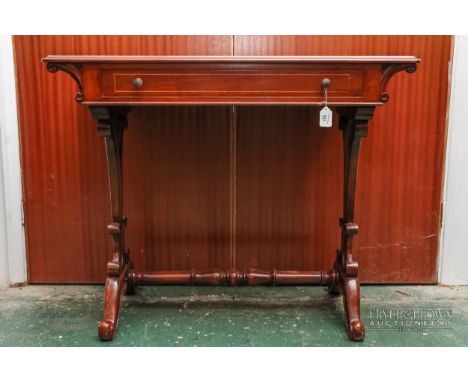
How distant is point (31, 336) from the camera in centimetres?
142

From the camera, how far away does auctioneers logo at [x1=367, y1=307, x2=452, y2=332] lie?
58.2 inches

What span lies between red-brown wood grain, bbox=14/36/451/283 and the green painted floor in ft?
0.38

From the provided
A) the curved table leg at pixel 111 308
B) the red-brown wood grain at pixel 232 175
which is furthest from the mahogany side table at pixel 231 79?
the curved table leg at pixel 111 308

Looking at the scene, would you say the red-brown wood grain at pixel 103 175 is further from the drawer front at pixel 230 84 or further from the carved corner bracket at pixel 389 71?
the carved corner bracket at pixel 389 71

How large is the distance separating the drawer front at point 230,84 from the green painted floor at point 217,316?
2.47 feet

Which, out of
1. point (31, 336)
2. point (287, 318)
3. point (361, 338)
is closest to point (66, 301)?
point (31, 336)

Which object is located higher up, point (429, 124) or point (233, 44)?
point (233, 44)

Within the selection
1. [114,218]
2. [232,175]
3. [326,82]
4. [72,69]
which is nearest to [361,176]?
[232,175]

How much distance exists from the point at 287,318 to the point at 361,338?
0.86ft

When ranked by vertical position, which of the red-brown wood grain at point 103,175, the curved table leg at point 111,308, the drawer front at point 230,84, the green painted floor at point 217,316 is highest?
the drawer front at point 230,84

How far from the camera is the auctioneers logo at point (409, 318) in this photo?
148cm

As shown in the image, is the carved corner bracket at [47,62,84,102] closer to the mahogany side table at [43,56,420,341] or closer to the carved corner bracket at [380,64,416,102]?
the mahogany side table at [43,56,420,341]

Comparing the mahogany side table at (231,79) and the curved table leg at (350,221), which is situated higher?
the mahogany side table at (231,79)

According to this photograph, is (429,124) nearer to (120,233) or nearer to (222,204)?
(222,204)
